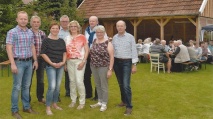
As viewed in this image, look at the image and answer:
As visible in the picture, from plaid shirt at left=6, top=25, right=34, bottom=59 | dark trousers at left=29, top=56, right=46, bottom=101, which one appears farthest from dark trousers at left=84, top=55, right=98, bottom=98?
plaid shirt at left=6, top=25, right=34, bottom=59

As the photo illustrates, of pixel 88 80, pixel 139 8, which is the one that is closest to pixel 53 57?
pixel 88 80

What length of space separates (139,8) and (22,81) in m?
13.1

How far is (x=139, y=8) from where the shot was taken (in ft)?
56.7

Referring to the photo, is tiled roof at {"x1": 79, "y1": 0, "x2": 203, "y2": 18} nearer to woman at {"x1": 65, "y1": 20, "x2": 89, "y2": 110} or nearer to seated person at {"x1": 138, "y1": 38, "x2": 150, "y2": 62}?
seated person at {"x1": 138, "y1": 38, "x2": 150, "y2": 62}

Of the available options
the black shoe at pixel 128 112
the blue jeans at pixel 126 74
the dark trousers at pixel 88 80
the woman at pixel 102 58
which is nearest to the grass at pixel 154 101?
the black shoe at pixel 128 112

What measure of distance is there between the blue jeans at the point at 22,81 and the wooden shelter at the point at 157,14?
1101cm

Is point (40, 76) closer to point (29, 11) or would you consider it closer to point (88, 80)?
point (88, 80)

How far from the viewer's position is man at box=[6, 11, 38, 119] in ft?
15.6

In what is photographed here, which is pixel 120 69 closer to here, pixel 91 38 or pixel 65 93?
pixel 91 38

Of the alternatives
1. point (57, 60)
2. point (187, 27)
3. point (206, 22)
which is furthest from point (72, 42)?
point (187, 27)

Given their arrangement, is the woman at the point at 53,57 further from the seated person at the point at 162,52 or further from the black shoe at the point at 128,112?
the seated person at the point at 162,52

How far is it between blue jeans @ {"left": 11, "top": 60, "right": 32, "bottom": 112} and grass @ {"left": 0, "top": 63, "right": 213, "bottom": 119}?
0.32 meters

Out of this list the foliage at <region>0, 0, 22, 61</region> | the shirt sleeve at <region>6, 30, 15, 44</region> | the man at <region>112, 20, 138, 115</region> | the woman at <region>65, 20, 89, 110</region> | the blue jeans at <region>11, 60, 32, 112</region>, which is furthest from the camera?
the foliage at <region>0, 0, 22, 61</region>

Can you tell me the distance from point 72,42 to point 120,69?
1021mm
